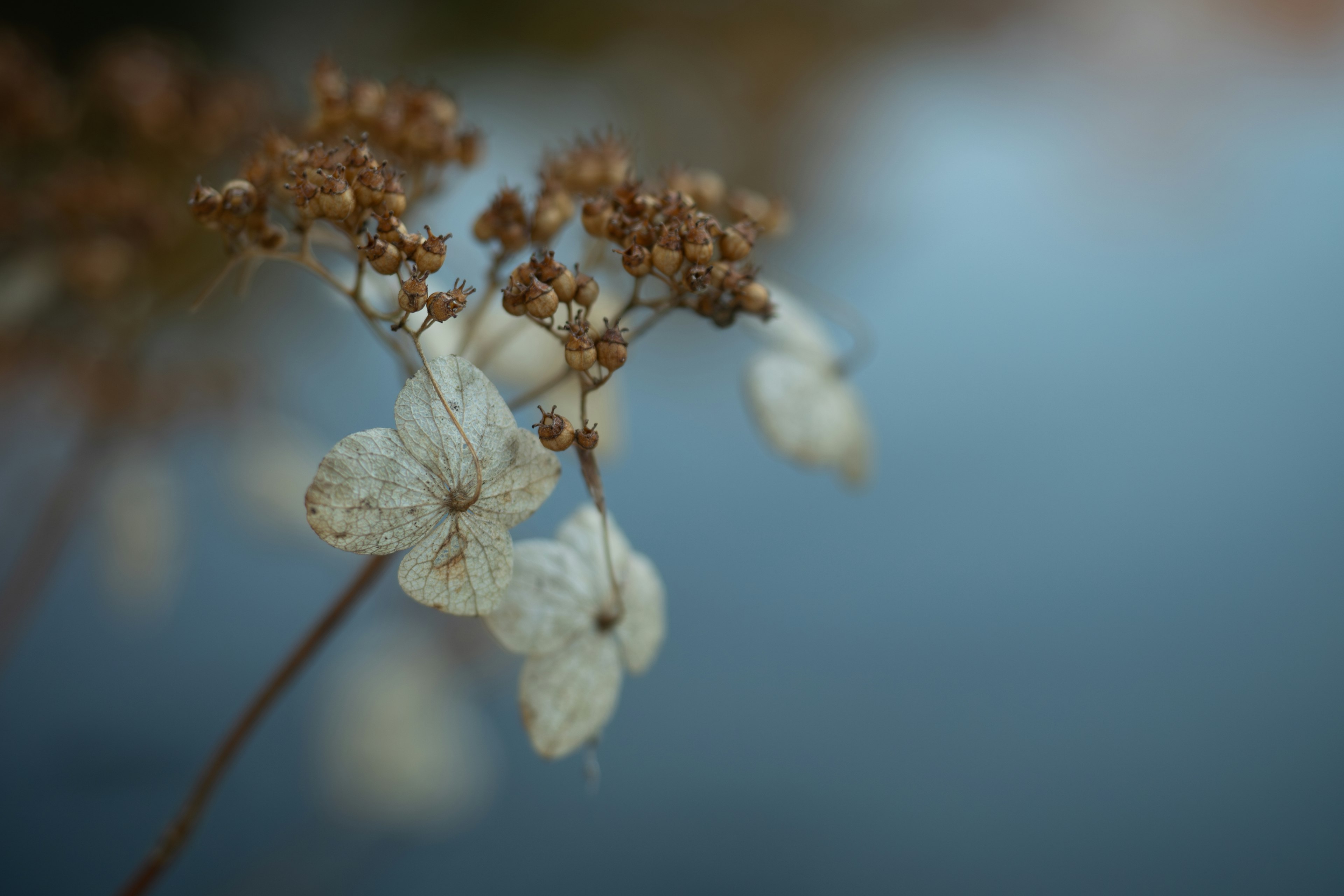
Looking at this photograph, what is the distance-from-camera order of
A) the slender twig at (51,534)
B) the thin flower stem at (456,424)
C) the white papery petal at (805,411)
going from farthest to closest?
1. the slender twig at (51,534)
2. the white papery petal at (805,411)
3. the thin flower stem at (456,424)

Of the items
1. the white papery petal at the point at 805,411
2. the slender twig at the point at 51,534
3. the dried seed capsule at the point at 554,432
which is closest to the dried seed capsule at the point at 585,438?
the dried seed capsule at the point at 554,432

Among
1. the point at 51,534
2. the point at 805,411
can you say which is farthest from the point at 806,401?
the point at 51,534

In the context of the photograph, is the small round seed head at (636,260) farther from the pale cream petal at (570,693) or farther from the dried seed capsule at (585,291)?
the pale cream petal at (570,693)

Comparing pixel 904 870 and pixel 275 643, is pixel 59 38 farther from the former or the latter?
pixel 904 870

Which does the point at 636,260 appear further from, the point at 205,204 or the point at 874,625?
the point at 874,625

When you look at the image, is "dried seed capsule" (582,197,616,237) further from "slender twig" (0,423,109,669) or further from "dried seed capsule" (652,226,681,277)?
"slender twig" (0,423,109,669)

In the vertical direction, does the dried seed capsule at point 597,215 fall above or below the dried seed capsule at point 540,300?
above
